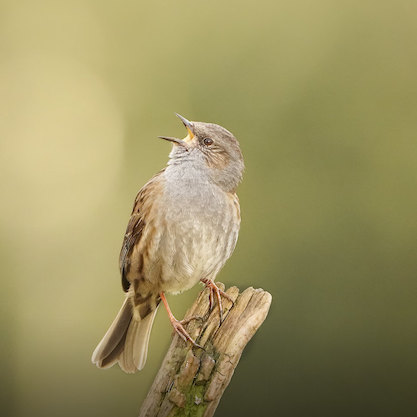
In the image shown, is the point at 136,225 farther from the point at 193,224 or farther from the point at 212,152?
the point at 212,152

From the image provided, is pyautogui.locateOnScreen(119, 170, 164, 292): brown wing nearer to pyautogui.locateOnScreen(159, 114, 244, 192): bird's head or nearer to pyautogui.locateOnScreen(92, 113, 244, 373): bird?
pyautogui.locateOnScreen(92, 113, 244, 373): bird

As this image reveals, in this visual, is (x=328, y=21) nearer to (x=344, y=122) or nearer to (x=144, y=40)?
(x=344, y=122)

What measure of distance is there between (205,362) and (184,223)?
32.0 inches

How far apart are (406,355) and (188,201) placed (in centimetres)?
285

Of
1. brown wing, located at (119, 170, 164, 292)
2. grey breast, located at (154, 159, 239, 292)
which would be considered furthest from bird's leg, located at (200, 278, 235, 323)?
brown wing, located at (119, 170, 164, 292)

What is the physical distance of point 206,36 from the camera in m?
6.72

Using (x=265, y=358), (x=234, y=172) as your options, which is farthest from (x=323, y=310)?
(x=234, y=172)

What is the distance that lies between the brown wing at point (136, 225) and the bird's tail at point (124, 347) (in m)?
0.26

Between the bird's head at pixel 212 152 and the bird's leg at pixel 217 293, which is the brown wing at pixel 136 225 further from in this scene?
the bird's leg at pixel 217 293

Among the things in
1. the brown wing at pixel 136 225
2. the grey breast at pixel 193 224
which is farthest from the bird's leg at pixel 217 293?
the brown wing at pixel 136 225

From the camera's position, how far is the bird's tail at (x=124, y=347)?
4016 millimetres

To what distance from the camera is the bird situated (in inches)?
146

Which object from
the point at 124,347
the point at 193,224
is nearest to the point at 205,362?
the point at 193,224

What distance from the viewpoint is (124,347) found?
4.06 m
